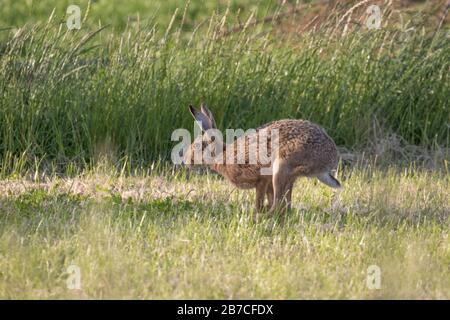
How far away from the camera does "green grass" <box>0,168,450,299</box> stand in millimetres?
5777

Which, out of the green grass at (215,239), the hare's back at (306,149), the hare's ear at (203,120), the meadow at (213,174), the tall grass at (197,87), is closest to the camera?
the green grass at (215,239)

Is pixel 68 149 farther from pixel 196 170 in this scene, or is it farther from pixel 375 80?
pixel 375 80

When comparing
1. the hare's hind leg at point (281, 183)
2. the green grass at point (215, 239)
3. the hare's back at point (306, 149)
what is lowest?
the green grass at point (215, 239)

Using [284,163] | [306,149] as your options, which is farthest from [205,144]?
[306,149]

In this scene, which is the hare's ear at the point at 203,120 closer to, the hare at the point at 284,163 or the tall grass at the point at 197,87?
the hare at the point at 284,163

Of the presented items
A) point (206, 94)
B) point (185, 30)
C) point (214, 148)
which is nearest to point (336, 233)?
point (214, 148)

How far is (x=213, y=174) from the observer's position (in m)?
9.15

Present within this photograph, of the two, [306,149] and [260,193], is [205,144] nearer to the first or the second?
[260,193]

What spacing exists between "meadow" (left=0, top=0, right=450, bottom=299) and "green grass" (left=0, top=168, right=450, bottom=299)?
2 centimetres

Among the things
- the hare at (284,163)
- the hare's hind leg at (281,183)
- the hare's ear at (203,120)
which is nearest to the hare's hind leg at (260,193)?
the hare at (284,163)

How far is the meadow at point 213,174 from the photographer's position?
20.1ft

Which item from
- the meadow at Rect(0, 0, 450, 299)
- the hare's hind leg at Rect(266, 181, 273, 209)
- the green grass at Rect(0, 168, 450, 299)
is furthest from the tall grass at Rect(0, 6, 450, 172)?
the hare's hind leg at Rect(266, 181, 273, 209)

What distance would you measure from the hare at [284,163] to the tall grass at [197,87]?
1.96 metres

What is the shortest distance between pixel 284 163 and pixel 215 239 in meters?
0.86
